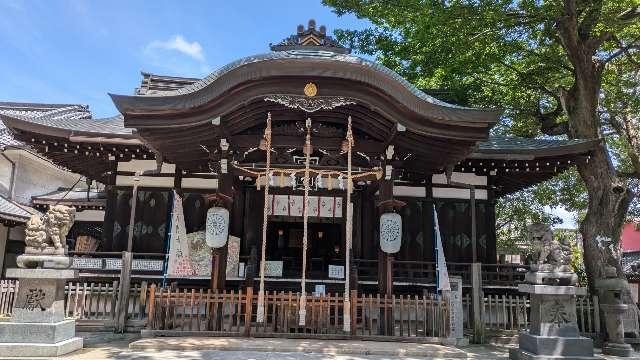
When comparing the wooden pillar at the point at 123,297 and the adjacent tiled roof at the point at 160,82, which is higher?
the adjacent tiled roof at the point at 160,82

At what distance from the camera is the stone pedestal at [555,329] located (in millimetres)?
7332

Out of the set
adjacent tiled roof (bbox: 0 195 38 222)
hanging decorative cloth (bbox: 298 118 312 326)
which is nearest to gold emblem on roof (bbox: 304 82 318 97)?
hanging decorative cloth (bbox: 298 118 312 326)

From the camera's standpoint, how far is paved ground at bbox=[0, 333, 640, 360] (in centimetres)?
723

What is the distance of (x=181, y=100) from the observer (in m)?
8.77

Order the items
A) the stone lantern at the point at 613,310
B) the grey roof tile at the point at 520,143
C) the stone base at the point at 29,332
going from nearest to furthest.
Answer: the stone base at the point at 29,332, the stone lantern at the point at 613,310, the grey roof tile at the point at 520,143

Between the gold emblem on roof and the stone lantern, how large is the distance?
7333 mm

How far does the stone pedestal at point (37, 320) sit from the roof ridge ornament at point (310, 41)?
22.6 ft

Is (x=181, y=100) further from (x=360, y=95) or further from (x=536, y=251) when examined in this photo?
(x=536, y=251)

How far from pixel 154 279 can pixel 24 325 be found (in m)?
4.18

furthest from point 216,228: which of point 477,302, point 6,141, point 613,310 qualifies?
point 6,141

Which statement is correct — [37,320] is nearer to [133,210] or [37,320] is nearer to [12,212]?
[133,210]

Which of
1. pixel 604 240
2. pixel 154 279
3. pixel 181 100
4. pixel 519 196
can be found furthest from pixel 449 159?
pixel 519 196

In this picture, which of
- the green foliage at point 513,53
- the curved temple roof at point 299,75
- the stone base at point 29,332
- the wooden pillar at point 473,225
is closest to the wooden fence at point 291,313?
A: the stone base at point 29,332

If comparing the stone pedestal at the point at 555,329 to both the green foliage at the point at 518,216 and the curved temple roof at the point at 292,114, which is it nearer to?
the curved temple roof at the point at 292,114
